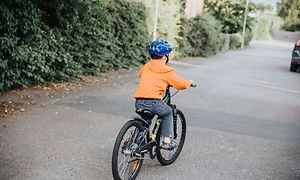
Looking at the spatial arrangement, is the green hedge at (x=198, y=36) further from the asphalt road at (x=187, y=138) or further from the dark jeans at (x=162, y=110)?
the dark jeans at (x=162, y=110)

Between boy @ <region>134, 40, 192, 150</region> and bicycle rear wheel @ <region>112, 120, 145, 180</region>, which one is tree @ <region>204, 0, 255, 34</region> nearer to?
boy @ <region>134, 40, 192, 150</region>

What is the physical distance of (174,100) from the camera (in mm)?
9453

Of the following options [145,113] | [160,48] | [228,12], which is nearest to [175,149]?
[145,113]

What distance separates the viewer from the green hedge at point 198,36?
1994 centimetres

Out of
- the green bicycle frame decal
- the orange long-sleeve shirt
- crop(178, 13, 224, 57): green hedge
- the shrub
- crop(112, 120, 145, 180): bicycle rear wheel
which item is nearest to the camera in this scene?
crop(112, 120, 145, 180): bicycle rear wheel

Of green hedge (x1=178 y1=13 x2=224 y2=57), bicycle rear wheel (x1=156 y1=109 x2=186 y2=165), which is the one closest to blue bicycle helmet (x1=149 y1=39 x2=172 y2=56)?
bicycle rear wheel (x1=156 y1=109 x2=186 y2=165)

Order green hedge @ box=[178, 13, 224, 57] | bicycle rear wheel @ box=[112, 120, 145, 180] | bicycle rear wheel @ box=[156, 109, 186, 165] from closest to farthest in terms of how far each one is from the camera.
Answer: bicycle rear wheel @ box=[112, 120, 145, 180] → bicycle rear wheel @ box=[156, 109, 186, 165] → green hedge @ box=[178, 13, 224, 57]

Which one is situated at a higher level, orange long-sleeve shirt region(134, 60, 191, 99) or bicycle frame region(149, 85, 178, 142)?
orange long-sleeve shirt region(134, 60, 191, 99)

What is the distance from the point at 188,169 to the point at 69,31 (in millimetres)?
6191

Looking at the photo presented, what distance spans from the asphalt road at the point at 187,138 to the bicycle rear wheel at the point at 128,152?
0.87ft

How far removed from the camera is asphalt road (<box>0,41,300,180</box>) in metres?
4.87

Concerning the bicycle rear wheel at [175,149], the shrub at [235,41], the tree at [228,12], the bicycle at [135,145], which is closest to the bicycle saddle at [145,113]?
the bicycle at [135,145]

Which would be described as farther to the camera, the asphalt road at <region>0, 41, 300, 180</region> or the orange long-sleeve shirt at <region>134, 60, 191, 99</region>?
the asphalt road at <region>0, 41, 300, 180</region>

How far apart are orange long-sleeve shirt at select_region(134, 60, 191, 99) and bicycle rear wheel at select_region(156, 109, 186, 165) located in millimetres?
609
